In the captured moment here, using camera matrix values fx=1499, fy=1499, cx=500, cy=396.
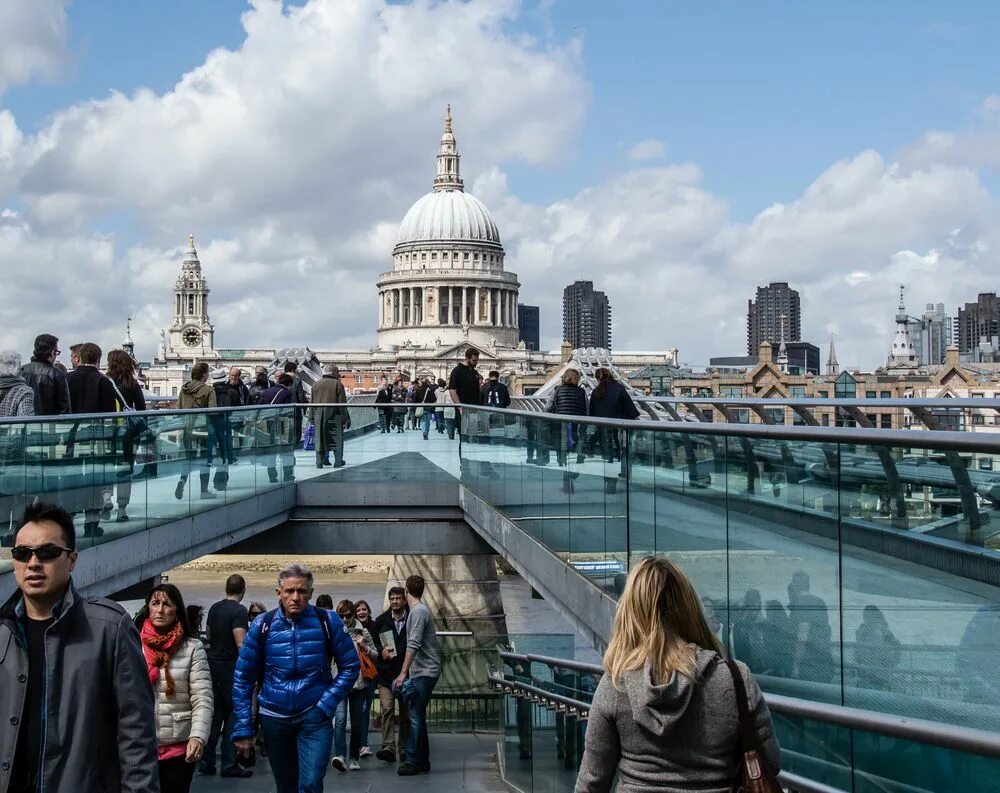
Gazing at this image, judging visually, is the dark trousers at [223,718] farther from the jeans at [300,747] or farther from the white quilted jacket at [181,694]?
the white quilted jacket at [181,694]

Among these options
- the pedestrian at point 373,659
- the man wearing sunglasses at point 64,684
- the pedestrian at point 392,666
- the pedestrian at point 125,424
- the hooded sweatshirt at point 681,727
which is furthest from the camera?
the pedestrian at point 373,659

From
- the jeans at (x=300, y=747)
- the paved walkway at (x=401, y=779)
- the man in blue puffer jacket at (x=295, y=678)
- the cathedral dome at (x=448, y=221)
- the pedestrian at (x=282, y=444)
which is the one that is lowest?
the paved walkway at (x=401, y=779)

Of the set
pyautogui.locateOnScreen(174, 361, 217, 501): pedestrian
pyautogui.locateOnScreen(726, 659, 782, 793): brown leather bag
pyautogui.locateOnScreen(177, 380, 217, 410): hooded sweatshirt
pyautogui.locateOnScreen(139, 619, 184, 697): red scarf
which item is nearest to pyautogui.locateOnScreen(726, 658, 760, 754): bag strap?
pyautogui.locateOnScreen(726, 659, 782, 793): brown leather bag

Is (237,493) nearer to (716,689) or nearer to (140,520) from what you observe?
(140,520)

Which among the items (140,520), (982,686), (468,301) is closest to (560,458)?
(140,520)

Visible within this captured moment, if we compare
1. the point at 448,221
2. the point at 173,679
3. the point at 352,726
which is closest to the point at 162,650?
the point at 173,679

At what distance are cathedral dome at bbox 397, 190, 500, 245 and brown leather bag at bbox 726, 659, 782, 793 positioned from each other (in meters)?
150

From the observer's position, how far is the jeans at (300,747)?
741cm

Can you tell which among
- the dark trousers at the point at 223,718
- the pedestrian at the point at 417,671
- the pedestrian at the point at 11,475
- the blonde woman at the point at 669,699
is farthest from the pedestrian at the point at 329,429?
the blonde woman at the point at 669,699

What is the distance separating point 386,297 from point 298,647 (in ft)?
488

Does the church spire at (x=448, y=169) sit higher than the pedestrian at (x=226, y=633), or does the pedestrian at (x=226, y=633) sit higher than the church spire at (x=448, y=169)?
the church spire at (x=448, y=169)

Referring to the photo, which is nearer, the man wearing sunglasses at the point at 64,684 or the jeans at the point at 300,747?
the man wearing sunglasses at the point at 64,684

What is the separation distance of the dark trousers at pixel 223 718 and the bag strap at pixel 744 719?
282 inches

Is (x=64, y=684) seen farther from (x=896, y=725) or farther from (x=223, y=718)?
(x=223, y=718)
